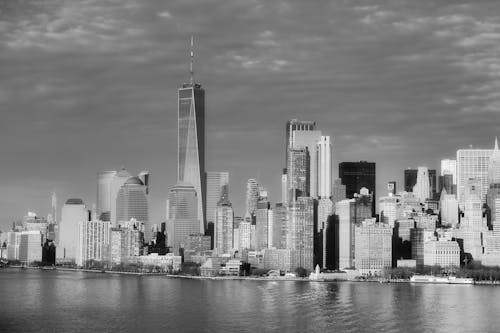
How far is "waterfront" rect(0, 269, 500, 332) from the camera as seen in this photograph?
75250mm

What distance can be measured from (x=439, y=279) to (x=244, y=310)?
75.7 meters

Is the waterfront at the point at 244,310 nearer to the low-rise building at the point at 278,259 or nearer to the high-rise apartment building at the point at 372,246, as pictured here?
the high-rise apartment building at the point at 372,246

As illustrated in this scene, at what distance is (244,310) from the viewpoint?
292ft

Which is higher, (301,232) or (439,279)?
(301,232)

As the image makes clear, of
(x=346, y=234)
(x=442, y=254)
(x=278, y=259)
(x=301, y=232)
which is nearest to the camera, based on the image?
(x=442, y=254)

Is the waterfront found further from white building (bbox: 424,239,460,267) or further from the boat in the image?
white building (bbox: 424,239,460,267)

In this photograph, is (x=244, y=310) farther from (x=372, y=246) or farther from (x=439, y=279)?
(x=372, y=246)

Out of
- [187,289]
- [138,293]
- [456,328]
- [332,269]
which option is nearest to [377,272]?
[332,269]

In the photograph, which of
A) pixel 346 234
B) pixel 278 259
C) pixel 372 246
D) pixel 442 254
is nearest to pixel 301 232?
pixel 278 259

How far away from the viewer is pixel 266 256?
188625 millimetres

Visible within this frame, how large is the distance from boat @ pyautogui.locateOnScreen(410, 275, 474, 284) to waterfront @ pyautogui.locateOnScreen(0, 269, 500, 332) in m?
29.1

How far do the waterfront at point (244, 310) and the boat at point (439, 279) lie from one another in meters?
29.1

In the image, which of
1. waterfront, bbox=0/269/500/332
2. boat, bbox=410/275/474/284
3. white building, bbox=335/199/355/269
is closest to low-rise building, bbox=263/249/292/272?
white building, bbox=335/199/355/269

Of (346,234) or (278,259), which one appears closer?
(278,259)
